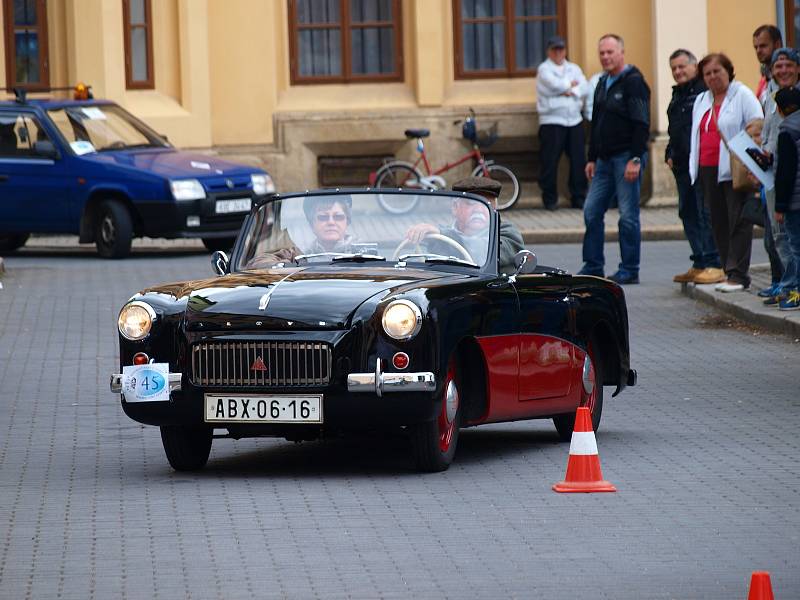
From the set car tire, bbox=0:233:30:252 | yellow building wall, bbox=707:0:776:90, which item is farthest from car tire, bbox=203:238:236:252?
yellow building wall, bbox=707:0:776:90

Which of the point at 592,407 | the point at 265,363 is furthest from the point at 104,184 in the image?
the point at 265,363

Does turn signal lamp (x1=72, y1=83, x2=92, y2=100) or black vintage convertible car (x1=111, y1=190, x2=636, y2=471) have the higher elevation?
turn signal lamp (x1=72, y1=83, x2=92, y2=100)

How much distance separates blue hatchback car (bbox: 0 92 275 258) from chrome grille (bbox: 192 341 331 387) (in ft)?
47.5

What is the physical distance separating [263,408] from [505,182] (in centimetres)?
2134

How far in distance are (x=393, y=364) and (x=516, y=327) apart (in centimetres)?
107

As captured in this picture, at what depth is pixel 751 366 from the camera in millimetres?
14188

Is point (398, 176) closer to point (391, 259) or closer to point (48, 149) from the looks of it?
point (48, 149)

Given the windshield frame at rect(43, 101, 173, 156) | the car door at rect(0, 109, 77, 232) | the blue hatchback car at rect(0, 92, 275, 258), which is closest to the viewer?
the blue hatchback car at rect(0, 92, 275, 258)

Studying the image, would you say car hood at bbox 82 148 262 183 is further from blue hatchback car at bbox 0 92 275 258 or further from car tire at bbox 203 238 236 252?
car tire at bbox 203 238 236 252

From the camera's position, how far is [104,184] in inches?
947

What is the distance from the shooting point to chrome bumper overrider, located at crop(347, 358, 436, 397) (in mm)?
9156

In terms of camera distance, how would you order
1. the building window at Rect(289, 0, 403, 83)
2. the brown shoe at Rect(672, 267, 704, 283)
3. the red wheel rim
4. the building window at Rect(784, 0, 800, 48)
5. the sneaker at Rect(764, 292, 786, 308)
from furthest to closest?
the building window at Rect(289, 0, 403, 83) < the building window at Rect(784, 0, 800, 48) < the brown shoe at Rect(672, 267, 704, 283) < the sneaker at Rect(764, 292, 786, 308) < the red wheel rim

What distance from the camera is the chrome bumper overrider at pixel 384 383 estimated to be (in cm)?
916

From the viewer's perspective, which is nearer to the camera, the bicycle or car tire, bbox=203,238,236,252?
car tire, bbox=203,238,236,252
